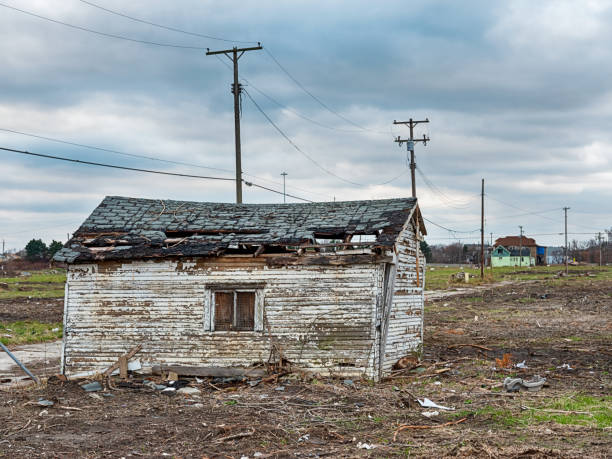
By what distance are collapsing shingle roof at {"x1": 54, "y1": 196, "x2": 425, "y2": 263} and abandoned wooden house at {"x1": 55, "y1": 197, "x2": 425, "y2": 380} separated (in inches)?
1.9

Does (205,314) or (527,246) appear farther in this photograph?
(527,246)

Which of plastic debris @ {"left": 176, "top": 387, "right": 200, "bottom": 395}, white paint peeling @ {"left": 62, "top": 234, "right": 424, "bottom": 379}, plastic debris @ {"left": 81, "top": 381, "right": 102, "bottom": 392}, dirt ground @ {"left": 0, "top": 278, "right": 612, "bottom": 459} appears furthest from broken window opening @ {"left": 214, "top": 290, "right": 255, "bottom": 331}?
plastic debris @ {"left": 81, "top": 381, "right": 102, "bottom": 392}

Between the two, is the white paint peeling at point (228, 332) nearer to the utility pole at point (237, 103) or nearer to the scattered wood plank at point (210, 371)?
the scattered wood plank at point (210, 371)

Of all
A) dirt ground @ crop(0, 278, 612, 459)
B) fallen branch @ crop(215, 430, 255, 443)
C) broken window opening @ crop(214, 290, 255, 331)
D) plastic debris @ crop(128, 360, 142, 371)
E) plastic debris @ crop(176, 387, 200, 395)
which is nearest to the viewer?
dirt ground @ crop(0, 278, 612, 459)

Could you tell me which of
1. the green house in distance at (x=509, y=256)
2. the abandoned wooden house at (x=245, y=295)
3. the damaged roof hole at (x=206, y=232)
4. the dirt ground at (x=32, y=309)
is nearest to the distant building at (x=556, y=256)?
the green house in distance at (x=509, y=256)

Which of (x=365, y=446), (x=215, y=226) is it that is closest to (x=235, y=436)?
(x=365, y=446)

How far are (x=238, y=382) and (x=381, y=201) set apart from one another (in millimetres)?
6161

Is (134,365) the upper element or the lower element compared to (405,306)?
lower

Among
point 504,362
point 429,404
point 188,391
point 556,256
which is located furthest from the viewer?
point 556,256

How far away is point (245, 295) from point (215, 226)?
239cm

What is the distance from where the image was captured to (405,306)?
17078 millimetres

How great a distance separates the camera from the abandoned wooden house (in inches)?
587

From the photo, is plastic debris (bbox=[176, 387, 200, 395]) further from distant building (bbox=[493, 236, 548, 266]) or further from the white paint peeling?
distant building (bbox=[493, 236, 548, 266])

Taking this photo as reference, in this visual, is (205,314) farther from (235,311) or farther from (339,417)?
(339,417)
